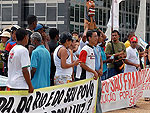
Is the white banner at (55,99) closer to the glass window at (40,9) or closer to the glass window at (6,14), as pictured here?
the glass window at (40,9)

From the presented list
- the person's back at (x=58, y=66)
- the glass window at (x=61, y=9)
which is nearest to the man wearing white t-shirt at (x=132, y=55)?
the person's back at (x=58, y=66)

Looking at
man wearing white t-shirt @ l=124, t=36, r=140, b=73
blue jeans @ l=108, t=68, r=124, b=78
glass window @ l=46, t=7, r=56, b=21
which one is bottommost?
blue jeans @ l=108, t=68, r=124, b=78

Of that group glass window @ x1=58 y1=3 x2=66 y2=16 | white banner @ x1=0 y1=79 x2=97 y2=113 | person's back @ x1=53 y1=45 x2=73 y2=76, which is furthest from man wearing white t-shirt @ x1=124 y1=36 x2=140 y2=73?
glass window @ x1=58 y1=3 x2=66 y2=16

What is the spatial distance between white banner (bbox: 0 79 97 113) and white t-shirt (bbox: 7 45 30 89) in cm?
19

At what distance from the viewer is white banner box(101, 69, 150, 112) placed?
9.13 metres

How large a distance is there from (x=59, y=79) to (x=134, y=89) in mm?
3912

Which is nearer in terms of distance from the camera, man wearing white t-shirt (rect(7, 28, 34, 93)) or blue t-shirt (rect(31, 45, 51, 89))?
man wearing white t-shirt (rect(7, 28, 34, 93))

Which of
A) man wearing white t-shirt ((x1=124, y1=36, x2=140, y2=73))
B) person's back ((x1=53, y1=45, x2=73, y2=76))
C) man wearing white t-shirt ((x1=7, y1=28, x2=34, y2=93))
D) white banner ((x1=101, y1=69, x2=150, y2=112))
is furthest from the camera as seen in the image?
man wearing white t-shirt ((x1=124, y1=36, x2=140, y2=73))

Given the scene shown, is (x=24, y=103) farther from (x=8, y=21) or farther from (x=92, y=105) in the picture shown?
(x=8, y=21)

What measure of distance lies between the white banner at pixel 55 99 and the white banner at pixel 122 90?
155 centimetres

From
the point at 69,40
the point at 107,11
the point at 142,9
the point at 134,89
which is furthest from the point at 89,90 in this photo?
the point at 107,11

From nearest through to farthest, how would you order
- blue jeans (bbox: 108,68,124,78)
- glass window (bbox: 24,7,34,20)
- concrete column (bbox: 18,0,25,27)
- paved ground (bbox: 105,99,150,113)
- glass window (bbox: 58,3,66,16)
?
paved ground (bbox: 105,99,150,113)
blue jeans (bbox: 108,68,124,78)
glass window (bbox: 58,3,66,16)
concrete column (bbox: 18,0,25,27)
glass window (bbox: 24,7,34,20)

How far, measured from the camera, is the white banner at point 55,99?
535 centimetres

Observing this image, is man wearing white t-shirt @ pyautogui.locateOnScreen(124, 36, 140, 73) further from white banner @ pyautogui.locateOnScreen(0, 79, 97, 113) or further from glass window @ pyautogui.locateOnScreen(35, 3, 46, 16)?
glass window @ pyautogui.locateOnScreen(35, 3, 46, 16)
